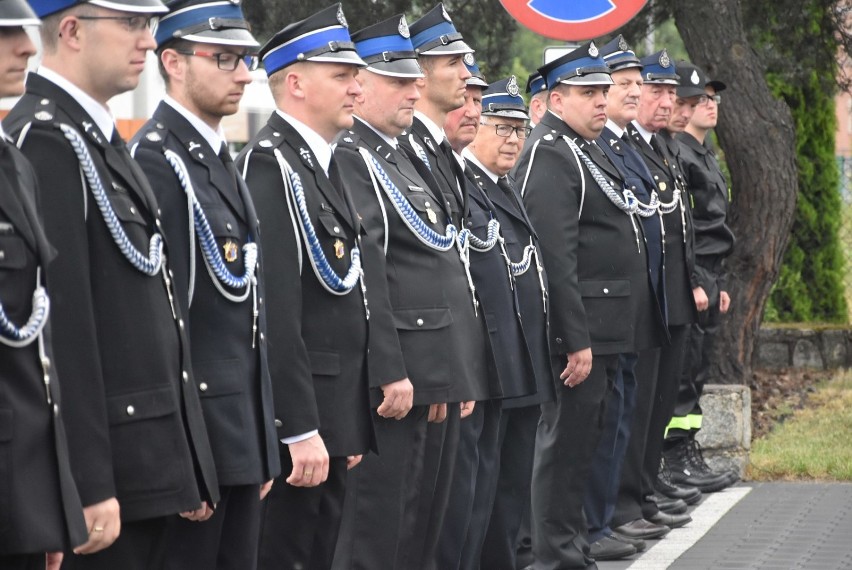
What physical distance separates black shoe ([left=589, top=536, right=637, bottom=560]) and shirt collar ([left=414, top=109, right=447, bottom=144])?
227cm

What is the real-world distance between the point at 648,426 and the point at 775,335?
620 cm

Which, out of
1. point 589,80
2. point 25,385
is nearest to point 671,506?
point 589,80

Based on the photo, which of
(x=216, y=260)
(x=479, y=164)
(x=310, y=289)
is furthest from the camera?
(x=479, y=164)

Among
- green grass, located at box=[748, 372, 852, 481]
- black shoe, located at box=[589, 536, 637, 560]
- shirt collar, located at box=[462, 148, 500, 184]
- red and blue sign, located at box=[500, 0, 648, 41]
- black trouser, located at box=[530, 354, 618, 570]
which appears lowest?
green grass, located at box=[748, 372, 852, 481]

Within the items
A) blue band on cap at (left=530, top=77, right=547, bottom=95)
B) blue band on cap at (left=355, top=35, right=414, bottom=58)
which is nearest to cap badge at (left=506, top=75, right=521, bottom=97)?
blue band on cap at (left=530, top=77, right=547, bottom=95)

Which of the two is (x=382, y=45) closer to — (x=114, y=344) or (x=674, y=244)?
(x=114, y=344)

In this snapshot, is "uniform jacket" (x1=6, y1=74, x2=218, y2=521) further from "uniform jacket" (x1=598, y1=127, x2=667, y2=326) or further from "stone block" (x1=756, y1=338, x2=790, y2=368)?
"stone block" (x1=756, y1=338, x2=790, y2=368)

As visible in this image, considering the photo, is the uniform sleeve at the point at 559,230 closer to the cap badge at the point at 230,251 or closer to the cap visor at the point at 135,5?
the cap badge at the point at 230,251

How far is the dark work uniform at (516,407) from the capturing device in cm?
641

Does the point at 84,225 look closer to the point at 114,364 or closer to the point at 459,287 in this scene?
the point at 114,364

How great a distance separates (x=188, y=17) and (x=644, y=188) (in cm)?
388

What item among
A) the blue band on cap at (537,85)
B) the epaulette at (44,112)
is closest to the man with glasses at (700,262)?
the blue band on cap at (537,85)

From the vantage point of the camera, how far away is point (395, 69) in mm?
5336

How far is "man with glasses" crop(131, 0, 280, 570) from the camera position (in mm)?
3936
